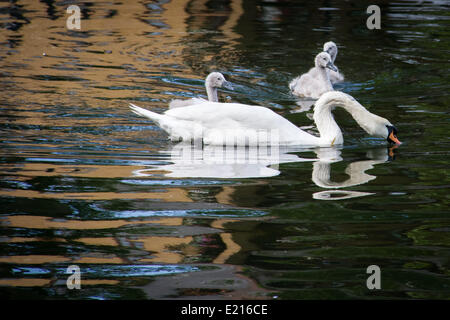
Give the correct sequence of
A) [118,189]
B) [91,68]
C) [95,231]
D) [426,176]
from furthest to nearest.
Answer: [91,68] → [426,176] → [118,189] → [95,231]

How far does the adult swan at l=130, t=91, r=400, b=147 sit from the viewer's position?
7371 millimetres

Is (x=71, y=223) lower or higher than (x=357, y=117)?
lower

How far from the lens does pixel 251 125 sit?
736 centimetres

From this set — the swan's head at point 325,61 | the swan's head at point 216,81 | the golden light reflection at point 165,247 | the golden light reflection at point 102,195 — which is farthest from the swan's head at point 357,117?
the golden light reflection at point 165,247

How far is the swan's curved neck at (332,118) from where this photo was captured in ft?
24.8

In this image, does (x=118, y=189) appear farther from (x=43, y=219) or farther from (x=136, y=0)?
(x=136, y=0)

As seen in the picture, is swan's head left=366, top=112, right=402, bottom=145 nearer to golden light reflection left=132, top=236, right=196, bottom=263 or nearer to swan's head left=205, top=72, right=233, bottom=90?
swan's head left=205, top=72, right=233, bottom=90

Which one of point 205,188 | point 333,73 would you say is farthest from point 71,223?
point 333,73

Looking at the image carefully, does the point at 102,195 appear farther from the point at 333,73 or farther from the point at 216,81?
the point at 333,73

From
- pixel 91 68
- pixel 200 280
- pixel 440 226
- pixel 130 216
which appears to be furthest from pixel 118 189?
pixel 91 68

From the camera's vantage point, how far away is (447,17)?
16188mm

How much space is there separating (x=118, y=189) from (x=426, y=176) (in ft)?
7.61

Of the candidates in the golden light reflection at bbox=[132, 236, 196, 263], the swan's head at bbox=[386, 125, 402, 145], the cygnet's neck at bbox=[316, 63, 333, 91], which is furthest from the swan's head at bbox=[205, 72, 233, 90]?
the golden light reflection at bbox=[132, 236, 196, 263]

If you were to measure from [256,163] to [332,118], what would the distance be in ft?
4.35
